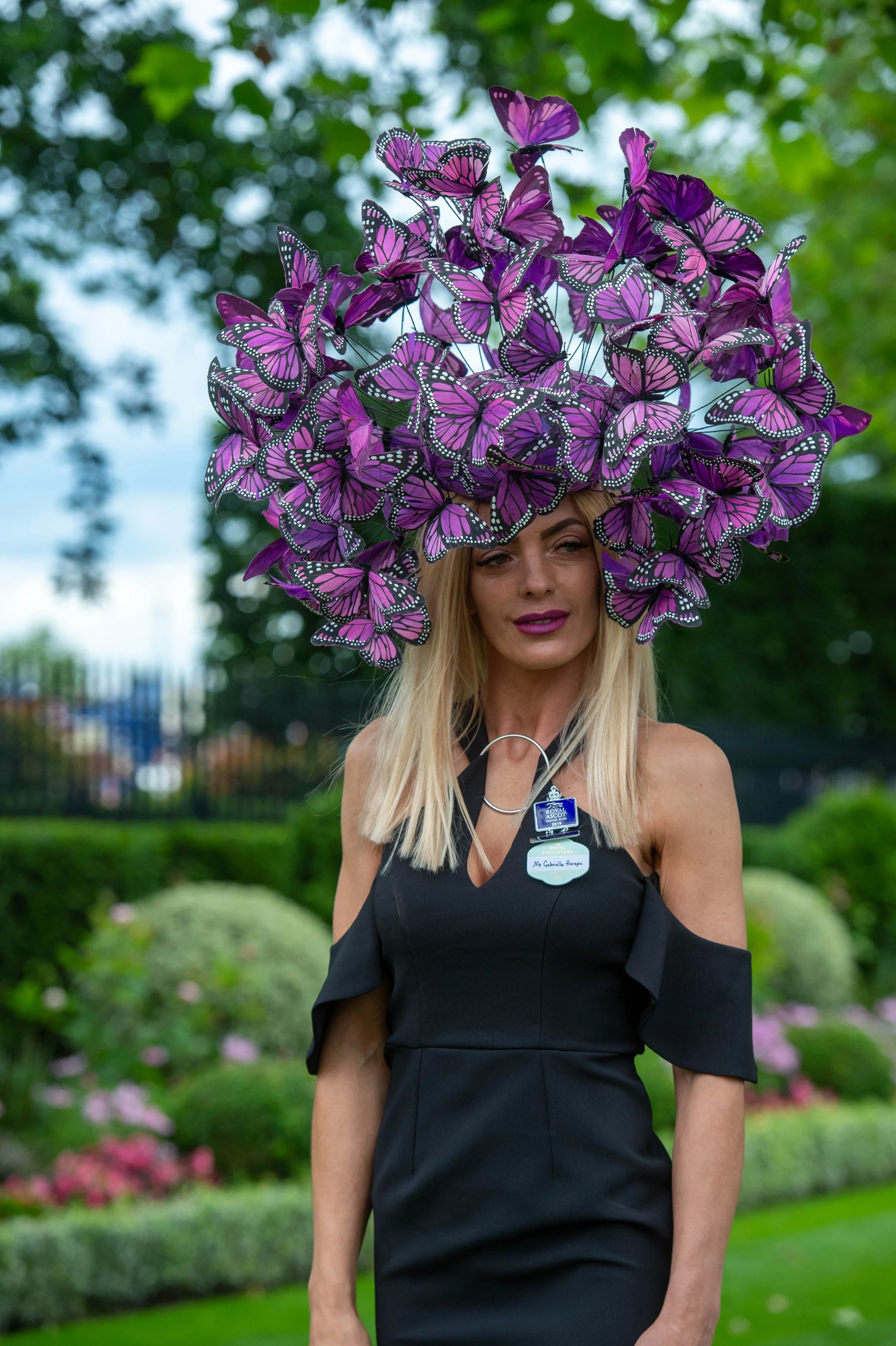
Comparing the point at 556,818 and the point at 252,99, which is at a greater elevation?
the point at 252,99

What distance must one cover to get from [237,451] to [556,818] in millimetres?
749

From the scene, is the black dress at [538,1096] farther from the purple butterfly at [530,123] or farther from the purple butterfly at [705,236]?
the purple butterfly at [530,123]

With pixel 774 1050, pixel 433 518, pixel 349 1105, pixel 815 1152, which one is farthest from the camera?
pixel 774 1050

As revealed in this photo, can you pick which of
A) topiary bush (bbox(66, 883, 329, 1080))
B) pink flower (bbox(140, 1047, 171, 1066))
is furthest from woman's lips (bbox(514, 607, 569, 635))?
pink flower (bbox(140, 1047, 171, 1066))

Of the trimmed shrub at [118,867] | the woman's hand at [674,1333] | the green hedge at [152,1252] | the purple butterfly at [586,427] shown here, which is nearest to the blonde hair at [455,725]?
the purple butterfly at [586,427]

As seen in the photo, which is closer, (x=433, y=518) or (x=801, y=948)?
→ (x=433, y=518)

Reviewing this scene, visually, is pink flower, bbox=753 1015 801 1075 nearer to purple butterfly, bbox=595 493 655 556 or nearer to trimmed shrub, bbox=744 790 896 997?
trimmed shrub, bbox=744 790 896 997

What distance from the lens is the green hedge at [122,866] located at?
7.53m

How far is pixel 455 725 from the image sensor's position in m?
2.35

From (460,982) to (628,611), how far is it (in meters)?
0.61

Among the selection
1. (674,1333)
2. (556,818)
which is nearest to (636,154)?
(556,818)

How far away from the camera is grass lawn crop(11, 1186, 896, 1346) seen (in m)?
4.87

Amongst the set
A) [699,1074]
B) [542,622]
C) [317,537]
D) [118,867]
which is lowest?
[118,867]

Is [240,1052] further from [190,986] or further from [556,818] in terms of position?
[556,818]
